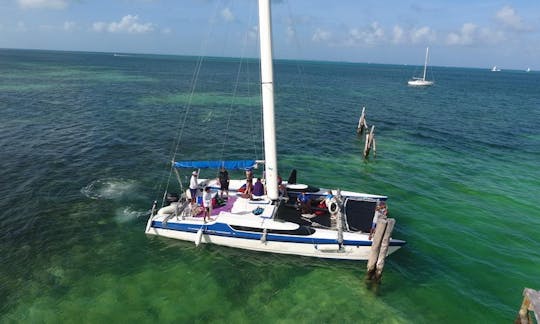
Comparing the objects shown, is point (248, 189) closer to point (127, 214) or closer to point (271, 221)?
point (271, 221)

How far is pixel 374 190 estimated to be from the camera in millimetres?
26188

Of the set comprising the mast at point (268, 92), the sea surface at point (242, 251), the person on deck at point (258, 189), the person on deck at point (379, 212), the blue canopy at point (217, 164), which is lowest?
the sea surface at point (242, 251)

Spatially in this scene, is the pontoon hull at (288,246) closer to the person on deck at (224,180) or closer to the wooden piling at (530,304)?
the person on deck at (224,180)

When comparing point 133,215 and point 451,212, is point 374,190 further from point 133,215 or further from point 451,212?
point 133,215

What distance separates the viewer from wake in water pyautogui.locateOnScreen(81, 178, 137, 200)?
23734mm

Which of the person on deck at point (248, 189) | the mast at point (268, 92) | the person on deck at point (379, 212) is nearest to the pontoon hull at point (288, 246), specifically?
the person on deck at point (379, 212)

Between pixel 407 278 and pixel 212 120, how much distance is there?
38.0 metres

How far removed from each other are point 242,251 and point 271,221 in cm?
229

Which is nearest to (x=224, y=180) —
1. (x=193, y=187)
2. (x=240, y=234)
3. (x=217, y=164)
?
(x=217, y=164)

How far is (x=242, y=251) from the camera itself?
1777cm

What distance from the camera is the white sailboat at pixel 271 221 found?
54.1ft

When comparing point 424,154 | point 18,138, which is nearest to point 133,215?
point 18,138

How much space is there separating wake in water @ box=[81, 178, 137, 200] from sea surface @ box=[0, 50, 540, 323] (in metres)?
0.13

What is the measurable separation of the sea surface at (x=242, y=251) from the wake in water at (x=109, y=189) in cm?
13
